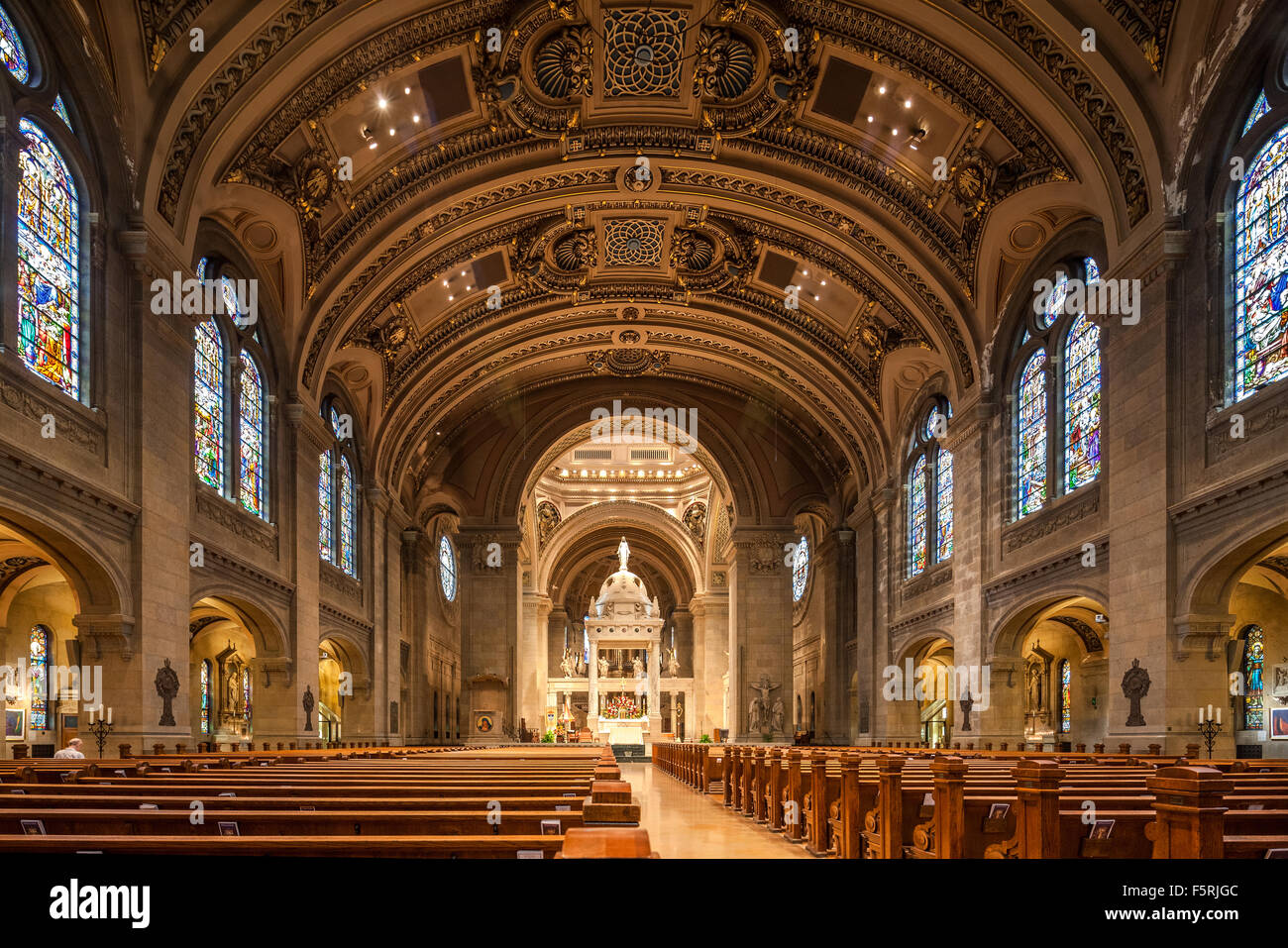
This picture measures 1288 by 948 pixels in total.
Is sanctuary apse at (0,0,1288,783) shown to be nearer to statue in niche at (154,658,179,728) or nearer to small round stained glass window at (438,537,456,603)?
statue in niche at (154,658,179,728)

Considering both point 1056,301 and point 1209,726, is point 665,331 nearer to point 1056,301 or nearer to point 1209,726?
point 1056,301

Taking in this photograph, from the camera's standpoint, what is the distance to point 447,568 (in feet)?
127

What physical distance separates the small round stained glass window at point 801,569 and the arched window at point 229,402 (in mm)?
24357

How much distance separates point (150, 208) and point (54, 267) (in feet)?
7.06

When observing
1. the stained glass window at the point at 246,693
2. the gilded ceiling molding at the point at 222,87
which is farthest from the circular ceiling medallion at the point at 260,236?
the stained glass window at the point at 246,693

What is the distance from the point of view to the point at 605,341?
3209 cm

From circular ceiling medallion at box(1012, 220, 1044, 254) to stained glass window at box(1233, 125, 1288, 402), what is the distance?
587cm

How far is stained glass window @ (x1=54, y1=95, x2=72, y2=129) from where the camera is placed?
13572 millimetres

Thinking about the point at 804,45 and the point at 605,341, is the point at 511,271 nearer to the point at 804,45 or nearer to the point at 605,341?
the point at 605,341

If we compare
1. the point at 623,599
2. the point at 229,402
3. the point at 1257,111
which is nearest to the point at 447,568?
the point at 623,599

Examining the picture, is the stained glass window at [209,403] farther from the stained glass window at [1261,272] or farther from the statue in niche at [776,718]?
the statue in niche at [776,718]

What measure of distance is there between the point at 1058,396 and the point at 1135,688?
6.43m

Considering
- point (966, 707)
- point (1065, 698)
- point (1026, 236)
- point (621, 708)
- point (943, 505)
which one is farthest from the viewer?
point (621, 708)
